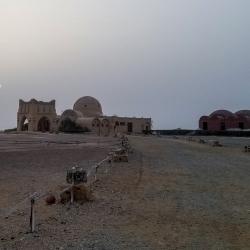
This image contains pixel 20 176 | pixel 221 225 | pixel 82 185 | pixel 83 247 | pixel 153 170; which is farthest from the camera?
pixel 153 170

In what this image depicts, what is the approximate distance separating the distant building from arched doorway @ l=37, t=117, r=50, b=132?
95.7 feet

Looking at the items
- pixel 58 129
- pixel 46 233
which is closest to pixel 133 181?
pixel 46 233

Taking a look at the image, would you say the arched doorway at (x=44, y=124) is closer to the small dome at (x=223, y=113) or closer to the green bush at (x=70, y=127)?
the green bush at (x=70, y=127)

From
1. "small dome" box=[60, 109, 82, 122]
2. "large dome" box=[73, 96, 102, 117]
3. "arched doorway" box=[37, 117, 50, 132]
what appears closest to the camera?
"small dome" box=[60, 109, 82, 122]

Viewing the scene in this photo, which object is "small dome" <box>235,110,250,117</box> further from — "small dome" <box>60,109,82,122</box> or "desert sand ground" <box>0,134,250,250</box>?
"desert sand ground" <box>0,134,250,250</box>

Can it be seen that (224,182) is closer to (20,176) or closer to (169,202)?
(169,202)

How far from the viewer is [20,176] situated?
15.8 metres

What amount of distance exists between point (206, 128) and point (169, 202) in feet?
253

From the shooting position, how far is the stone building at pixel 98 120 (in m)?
87.7

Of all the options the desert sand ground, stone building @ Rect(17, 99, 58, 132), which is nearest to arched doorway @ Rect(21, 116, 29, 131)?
stone building @ Rect(17, 99, 58, 132)

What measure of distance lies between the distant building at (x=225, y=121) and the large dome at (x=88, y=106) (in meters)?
23.4

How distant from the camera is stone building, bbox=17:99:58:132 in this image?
8781 cm

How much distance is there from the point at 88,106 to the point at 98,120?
30.9ft

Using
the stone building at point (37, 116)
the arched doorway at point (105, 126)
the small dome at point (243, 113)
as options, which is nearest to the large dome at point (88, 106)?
the arched doorway at point (105, 126)
